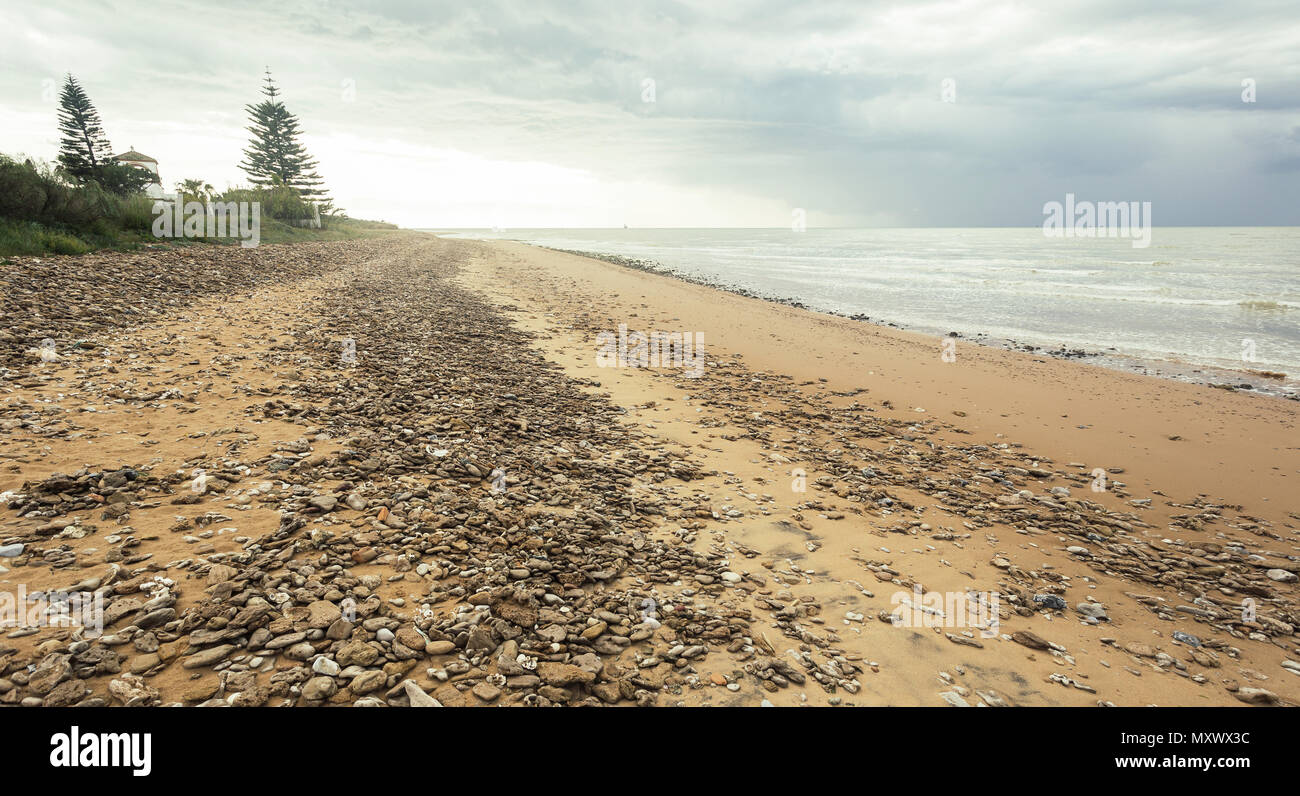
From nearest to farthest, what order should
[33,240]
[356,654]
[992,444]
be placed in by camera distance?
[356,654] < [992,444] < [33,240]

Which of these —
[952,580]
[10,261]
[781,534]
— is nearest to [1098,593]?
[952,580]

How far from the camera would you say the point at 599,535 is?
6383 millimetres

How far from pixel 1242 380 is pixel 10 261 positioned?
125 feet

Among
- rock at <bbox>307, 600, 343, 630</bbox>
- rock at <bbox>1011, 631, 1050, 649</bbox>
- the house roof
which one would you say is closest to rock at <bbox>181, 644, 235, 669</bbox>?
rock at <bbox>307, 600, 343, 630</bbox>

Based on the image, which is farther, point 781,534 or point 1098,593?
point 781,534

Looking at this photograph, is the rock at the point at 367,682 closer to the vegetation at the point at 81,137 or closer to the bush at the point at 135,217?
the bush at the point at 135,217

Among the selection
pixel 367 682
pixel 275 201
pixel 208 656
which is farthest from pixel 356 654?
pixel 275 201

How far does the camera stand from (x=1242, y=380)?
56.3ft

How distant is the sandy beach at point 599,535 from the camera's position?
13.6 feet

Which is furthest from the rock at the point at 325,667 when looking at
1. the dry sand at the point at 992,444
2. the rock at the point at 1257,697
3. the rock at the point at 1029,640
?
the rock at the point at 1257,697

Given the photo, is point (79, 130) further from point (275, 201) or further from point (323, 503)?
point (323, 503)

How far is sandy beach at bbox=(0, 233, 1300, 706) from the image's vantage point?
415 cm
